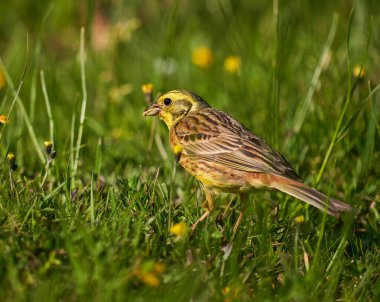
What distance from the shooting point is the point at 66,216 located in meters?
3.96

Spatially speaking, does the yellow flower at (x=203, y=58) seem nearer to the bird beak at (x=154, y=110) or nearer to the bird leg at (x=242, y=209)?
the bird beak at (x=154, y=110)

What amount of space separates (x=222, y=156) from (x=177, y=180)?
0.61 metres

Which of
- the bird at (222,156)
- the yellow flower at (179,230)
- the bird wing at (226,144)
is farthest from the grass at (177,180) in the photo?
the bird wing at (226,144)

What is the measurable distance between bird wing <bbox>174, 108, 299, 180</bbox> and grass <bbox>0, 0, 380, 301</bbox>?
0.27 m

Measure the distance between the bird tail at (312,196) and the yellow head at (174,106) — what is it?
1.20 m

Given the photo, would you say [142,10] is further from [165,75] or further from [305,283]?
[305,283]

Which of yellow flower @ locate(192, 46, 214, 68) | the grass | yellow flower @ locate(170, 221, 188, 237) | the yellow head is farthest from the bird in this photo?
yellow flower @ locate(192, 46, 214, 68)

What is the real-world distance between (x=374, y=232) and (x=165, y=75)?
2.81m

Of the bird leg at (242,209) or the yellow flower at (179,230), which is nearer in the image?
the yellow flower at (179,230)

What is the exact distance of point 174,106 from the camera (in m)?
5.36

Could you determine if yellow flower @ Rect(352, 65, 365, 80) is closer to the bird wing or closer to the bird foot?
the bird wing

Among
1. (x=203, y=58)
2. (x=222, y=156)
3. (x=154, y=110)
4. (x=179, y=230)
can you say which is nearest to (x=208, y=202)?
(x=222, y=156)

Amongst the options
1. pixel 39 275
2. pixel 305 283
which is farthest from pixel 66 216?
pixel 305 283

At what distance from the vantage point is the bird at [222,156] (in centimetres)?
437
